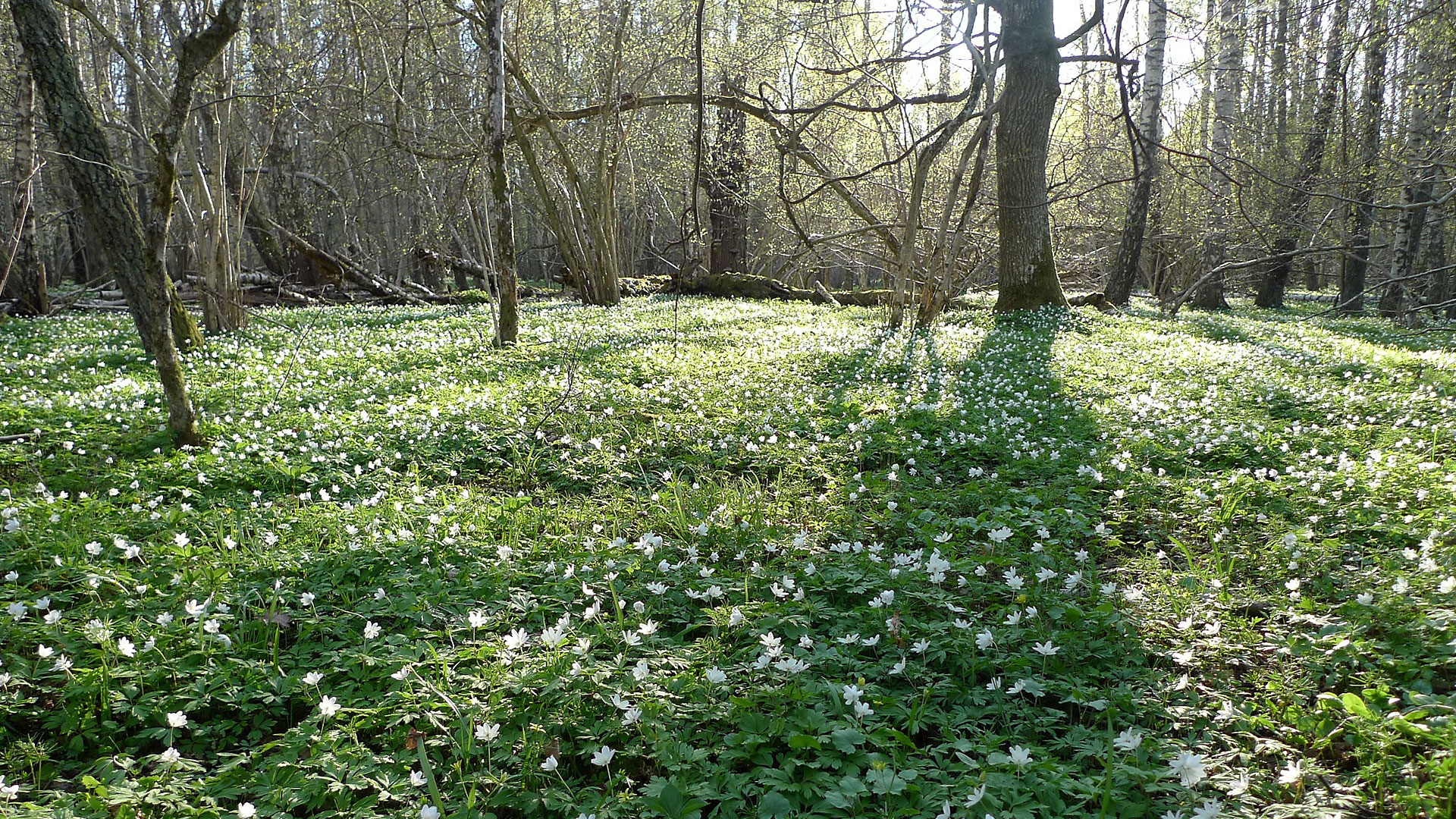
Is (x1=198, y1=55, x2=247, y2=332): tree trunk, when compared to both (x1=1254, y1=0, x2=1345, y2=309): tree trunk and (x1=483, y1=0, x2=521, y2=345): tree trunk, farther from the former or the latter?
(x1=1254, y1=0, x2=1345, y2=309): tree trunk

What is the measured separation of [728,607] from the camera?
10.9 ft

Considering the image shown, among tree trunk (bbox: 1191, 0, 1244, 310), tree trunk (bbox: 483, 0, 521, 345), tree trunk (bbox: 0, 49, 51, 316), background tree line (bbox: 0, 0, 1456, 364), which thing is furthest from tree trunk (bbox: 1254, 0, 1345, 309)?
tree trunk (bbox: 0, 49, 51, 316)

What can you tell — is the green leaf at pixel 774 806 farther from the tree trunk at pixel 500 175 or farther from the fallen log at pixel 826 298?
the fallen log at pixel 826 298

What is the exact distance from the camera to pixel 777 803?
2152mm

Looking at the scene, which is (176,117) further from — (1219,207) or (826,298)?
(1219,207)

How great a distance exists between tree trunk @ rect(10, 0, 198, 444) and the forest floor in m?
0.99

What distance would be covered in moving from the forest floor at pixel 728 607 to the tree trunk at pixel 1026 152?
7.81 m

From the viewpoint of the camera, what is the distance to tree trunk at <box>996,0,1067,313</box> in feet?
42.8

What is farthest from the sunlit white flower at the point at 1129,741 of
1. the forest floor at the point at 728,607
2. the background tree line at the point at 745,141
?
the background tree line at the point at 745,141

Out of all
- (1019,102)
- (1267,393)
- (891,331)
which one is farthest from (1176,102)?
(1267,393)

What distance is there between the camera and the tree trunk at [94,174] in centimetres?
461

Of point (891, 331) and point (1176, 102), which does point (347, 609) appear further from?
point (1176, 102)

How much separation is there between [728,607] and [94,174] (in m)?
4.88

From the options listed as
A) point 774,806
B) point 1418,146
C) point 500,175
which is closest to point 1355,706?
point 774,806
